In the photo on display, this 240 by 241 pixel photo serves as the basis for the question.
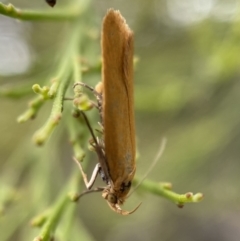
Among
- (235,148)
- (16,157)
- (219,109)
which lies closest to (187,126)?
(219,109)

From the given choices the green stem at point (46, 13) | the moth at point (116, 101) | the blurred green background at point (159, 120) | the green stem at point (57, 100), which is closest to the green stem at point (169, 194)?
the moth at point (116, 101)

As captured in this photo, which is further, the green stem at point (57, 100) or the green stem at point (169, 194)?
the green stem at point (169, 194)

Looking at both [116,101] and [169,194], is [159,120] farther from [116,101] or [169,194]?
[116,101]

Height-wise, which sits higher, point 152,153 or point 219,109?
point 219,109

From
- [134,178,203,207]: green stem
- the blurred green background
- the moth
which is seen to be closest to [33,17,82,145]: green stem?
the moth

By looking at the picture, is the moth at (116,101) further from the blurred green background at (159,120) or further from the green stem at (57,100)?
the blurred green background at (159,120)

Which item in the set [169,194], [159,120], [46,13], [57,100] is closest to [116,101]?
[57,100]

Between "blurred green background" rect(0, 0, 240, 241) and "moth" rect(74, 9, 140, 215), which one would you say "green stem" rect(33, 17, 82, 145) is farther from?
"blurred green background" rect(0, 0, 240, 241)

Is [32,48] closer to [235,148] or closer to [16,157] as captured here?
[16,157]
